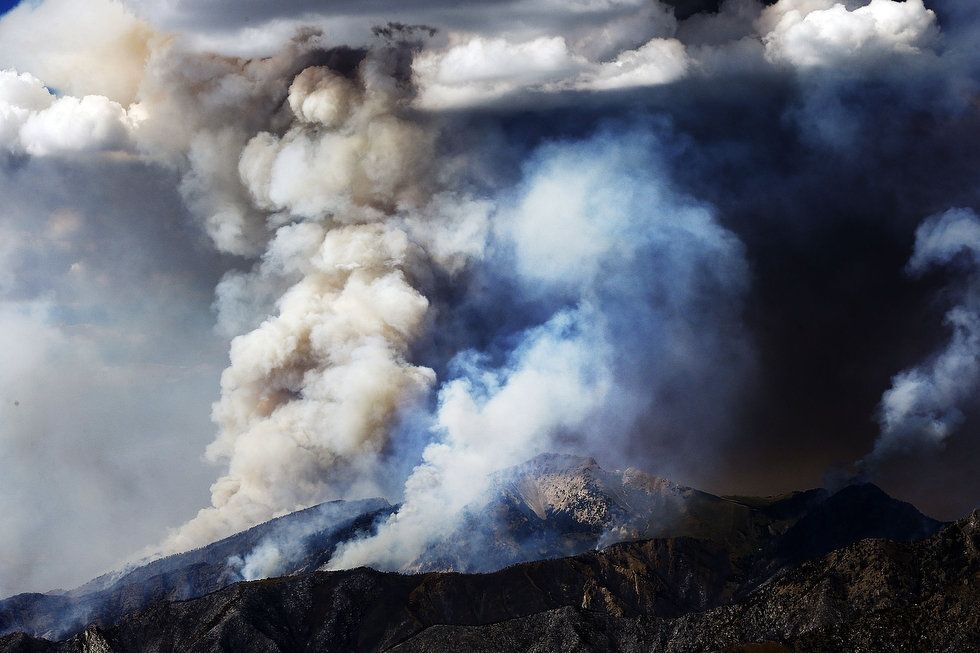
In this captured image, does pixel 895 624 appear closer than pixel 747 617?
Yes

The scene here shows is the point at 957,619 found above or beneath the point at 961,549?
beneath

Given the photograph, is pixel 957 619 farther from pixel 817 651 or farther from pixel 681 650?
pixel 681 650

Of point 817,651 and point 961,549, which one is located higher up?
point 961,549

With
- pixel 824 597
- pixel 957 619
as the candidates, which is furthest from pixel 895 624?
pixel 824 597

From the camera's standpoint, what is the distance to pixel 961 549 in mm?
198250

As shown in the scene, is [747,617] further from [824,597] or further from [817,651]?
[817,651]

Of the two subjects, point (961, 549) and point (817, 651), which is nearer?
point (817, 651)

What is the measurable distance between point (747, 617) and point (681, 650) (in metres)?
9.82

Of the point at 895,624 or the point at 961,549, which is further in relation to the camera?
the point at 961,549

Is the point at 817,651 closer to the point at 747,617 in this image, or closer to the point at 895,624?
the point at 895,624

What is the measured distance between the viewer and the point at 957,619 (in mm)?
168000

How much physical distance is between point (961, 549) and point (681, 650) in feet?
129

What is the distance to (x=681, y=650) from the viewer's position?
199 m

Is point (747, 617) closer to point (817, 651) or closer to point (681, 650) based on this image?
point (681, 650)
